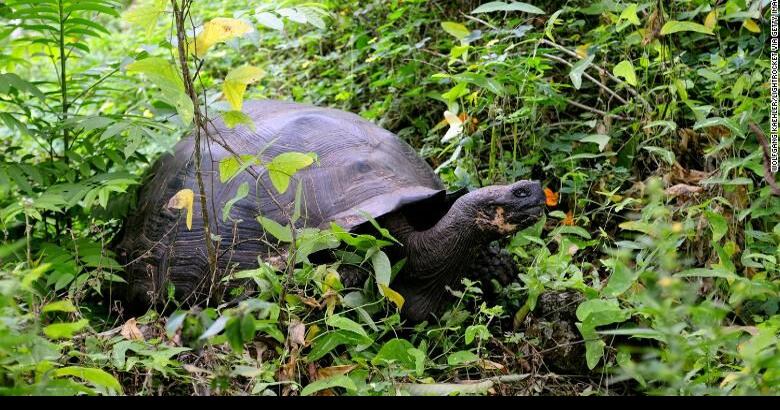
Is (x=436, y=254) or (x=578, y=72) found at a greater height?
(x=578, y=72)

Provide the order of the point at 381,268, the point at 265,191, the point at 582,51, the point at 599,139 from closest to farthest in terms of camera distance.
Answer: the point at 381,268
the point at 265,191
the point at 599,139
the point at 582,51

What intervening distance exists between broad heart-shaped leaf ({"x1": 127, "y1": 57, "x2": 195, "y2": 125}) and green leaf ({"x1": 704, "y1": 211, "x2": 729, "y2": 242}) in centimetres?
194

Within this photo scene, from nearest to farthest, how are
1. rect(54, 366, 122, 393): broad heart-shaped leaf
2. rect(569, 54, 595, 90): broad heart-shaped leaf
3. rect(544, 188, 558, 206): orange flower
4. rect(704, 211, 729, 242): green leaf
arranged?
rect(54, 366, 122, 393): broad heart-shaped leaf < rect(704, 211, 729, 242): green leaf < rect(569, 54, 595, 90): broad heart-shaped leaf < rect(544, 188, 558, 206): orange flower

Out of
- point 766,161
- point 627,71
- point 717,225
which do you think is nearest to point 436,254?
point 717,225

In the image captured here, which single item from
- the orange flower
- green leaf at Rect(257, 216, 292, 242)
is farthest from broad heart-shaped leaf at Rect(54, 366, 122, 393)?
the orange flower

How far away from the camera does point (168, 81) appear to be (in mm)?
2414

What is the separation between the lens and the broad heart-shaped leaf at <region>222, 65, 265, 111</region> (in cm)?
248

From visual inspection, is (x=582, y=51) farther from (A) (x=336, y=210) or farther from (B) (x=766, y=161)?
→ (A) (x=336, y=210)

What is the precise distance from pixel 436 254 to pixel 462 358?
54cm

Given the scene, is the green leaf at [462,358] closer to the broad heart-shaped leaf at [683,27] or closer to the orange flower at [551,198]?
the orange flower at [551,198]

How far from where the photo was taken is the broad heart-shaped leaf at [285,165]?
8.52 feet

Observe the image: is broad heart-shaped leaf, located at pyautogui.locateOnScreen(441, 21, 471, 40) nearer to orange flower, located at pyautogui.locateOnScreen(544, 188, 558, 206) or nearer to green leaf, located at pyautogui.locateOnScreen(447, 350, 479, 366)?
orange flower, located at pyautogui.locateOnScreen(544, 188, 558, 206)

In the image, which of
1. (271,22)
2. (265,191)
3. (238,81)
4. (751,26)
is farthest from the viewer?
(751,26)

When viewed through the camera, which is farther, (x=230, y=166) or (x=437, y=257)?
(x=437, y=257)
